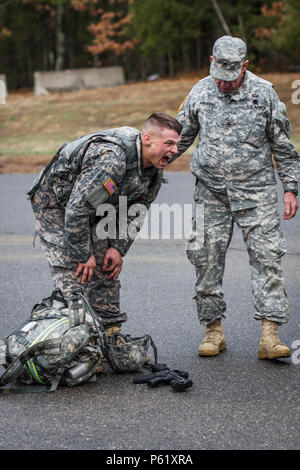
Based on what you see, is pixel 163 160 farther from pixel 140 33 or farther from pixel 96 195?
pixel 140 33

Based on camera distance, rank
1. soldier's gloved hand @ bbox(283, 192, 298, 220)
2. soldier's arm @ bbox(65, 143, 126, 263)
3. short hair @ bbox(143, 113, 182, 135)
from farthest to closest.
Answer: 1. soldier's gloved hand @ bbox(283, 192, 298, 220)
2. short hair @ bbox(143, 113, 182, 135)
3. soldier's arm @ bbox(65, 143, 126, 263)

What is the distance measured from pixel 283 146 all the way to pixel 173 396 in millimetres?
1687

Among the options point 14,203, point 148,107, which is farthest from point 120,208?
point 148,107

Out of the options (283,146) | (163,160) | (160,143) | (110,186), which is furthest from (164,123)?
(283,146)

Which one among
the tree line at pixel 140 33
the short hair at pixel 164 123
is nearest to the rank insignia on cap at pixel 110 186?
the short hair at pixel 164 123

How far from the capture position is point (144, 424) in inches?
145

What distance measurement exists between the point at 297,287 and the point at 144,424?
2973 mm

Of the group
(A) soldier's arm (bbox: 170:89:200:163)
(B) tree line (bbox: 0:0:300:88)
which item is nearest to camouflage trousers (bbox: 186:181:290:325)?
(A) soldier's arm (bbox: 170:89:200:163)

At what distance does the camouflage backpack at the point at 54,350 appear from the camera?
13.1 feet

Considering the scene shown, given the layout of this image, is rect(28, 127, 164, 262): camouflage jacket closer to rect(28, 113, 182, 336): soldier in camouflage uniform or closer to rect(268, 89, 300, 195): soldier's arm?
rect(28, 113, 182, 336): soldier in camouflage uniform

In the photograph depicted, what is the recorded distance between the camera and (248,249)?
4.67 metres

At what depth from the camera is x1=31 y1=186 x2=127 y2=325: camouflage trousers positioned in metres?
4.49

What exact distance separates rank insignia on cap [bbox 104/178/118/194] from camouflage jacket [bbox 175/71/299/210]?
29.7 inches

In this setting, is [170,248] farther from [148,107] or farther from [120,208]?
[148,107]
